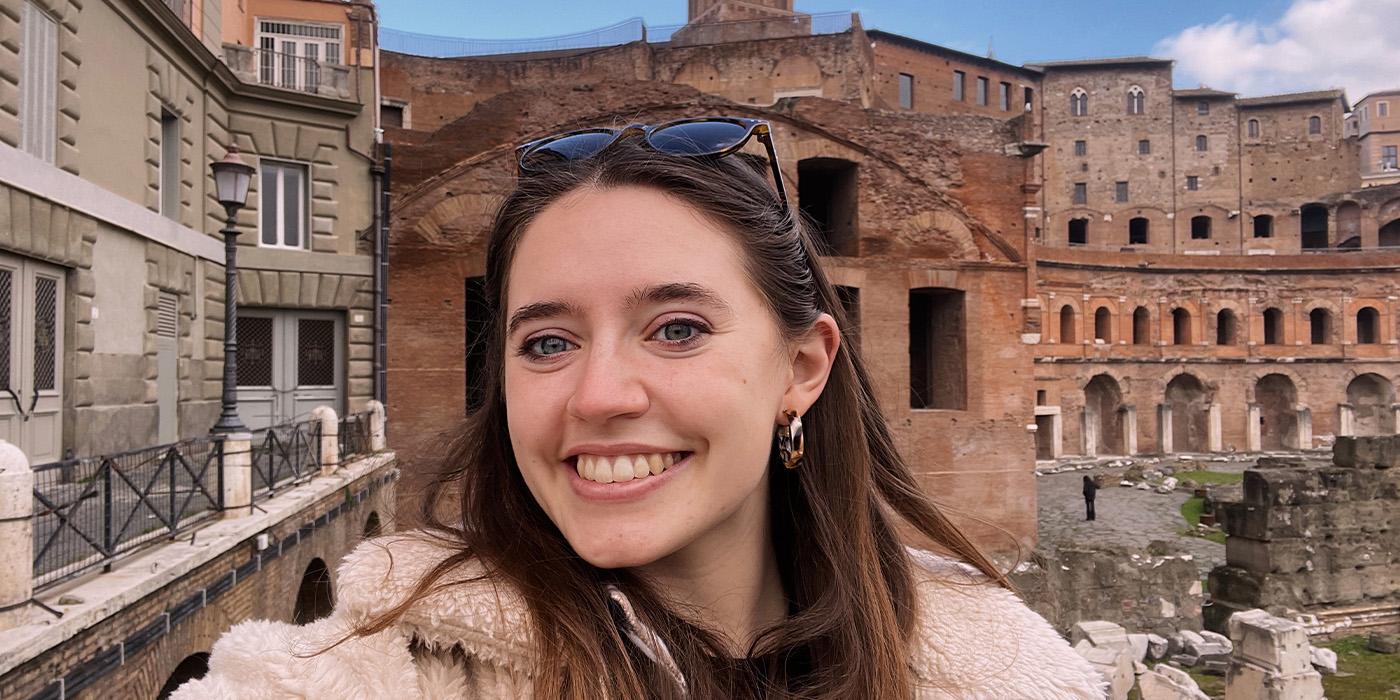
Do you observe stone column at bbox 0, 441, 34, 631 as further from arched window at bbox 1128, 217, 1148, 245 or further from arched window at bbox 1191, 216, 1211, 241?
arched window at bbox 1191, 216, 1211, 241

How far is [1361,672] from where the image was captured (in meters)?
11.5

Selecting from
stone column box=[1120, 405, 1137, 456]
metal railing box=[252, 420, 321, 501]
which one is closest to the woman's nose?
metal railing box=[252, 420, 321, 501]

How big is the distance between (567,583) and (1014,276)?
16.7 m

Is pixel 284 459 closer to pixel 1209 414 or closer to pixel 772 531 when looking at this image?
pixel 772 531

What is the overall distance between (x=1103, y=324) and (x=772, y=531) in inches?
1524

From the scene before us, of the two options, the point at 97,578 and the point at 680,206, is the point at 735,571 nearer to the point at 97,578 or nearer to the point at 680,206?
the point at 680,206

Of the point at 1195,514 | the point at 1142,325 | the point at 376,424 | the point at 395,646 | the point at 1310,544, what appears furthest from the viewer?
the point at 1142,325

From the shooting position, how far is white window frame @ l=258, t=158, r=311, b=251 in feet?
46.7

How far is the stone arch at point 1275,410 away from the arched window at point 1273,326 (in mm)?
1511

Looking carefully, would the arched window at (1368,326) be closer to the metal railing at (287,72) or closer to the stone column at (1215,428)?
the stone column at (1215,428)

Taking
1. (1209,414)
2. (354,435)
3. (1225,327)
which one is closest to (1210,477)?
(1209,414)

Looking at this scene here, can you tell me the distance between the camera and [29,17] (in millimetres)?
8203

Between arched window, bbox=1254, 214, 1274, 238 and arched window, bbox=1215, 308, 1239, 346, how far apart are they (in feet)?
35.6

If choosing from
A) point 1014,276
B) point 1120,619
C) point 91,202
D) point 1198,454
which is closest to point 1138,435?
point 1198,454
